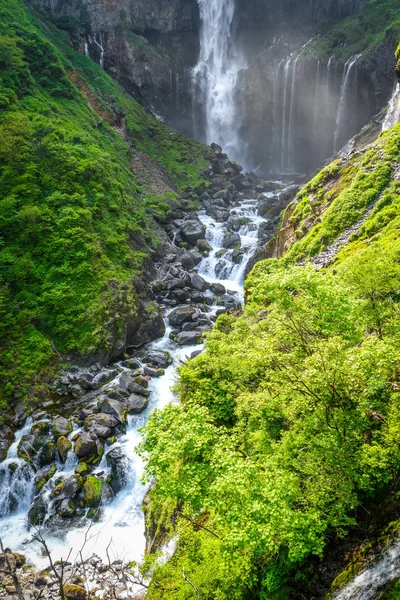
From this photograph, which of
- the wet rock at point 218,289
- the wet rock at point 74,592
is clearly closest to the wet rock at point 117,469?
the wet rock at point 74,592

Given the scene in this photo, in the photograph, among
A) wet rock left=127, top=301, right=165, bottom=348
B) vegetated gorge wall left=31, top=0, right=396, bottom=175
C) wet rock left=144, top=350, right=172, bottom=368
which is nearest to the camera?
wet rock left=144, top=350, right=172, bottom=368

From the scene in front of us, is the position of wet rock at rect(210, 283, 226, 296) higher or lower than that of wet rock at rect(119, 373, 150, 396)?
higher

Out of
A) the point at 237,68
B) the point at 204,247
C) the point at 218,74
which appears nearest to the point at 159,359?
the point at 204,247

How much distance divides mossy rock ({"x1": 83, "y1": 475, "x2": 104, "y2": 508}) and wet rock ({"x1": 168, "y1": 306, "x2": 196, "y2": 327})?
15776 mm

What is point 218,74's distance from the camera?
250ft

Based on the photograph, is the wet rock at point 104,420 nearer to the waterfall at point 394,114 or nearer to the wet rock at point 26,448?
the wet rock at point 26,448

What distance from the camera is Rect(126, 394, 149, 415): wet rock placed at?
74.7 feet

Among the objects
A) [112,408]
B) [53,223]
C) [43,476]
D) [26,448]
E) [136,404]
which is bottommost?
[43,476]

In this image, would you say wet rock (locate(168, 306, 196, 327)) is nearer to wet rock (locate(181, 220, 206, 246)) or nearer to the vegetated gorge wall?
wet rock (locate(181, 220, 206, 246))

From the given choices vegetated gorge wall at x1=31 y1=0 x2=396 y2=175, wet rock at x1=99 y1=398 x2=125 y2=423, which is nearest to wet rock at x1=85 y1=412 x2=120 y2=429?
wet rock at x1=99 y1=398 x2=125 y2=423

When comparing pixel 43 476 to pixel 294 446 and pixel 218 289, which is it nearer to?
pixel 294 446

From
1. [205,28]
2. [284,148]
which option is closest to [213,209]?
[284,148]

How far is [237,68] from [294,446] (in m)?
85.0

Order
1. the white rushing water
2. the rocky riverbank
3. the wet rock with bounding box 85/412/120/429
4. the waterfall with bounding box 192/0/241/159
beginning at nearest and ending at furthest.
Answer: the white rushing water
the rocky riverbank
the wet rock with bounding box 85/412/120/429
the waterfall with bounding box 192/0/241/159
